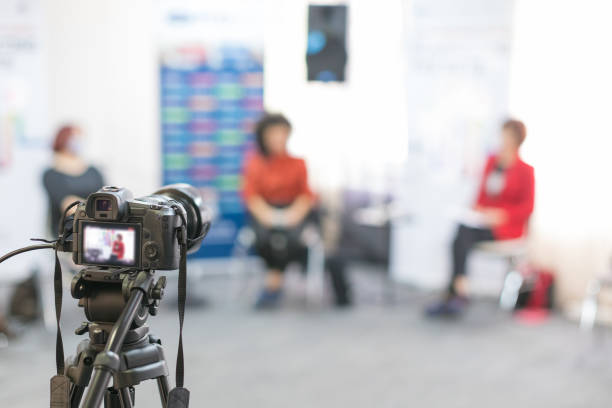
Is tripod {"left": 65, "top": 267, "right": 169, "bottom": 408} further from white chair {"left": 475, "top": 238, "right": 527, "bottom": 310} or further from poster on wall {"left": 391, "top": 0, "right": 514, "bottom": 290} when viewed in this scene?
poster on wall {"left": 391, "top": 0, "right": 514, "bottom": 290}

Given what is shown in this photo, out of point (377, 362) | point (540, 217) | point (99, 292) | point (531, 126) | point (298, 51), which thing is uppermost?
point (298, 51)

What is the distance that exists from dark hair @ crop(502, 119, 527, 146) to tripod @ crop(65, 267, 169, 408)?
341 centimetres

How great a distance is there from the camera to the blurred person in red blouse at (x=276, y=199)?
4.71 metres

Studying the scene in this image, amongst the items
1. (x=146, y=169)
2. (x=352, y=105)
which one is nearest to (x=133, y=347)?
(x=146, y=169)

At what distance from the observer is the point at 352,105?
238 inches

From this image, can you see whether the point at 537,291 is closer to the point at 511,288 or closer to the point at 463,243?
the point at 511,288

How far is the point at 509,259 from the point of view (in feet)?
14.7

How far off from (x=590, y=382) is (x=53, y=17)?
4.36 m

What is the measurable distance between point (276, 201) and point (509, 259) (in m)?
1.60

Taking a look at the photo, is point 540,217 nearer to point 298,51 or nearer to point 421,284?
point 421,284

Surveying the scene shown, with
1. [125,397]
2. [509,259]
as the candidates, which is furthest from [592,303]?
[125,397]

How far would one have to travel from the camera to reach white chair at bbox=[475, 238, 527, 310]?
173 inches

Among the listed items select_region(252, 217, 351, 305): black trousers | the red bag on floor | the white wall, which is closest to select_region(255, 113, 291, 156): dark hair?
select_region(252, 217, 351, 305): black trousers

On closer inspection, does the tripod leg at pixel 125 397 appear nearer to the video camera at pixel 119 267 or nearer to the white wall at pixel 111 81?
the video camera at pixel 119 267
